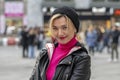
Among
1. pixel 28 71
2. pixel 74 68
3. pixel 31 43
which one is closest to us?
pixel 74 68

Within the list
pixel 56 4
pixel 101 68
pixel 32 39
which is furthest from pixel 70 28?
pixel 56 4

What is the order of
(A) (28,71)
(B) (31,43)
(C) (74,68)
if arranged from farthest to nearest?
(B) (31,43) → (A) (28,71) → (C) (74,68)

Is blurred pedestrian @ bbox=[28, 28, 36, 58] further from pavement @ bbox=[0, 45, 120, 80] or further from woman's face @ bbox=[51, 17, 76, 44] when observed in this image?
woman's face @ bbox=[51, 17, 76, 44]

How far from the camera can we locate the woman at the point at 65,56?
11.0ft

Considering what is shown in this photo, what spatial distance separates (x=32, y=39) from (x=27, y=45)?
0.76 meters

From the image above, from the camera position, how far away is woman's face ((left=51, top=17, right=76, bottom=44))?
11.1 feet

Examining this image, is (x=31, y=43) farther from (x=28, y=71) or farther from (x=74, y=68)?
(x=74, y=68)

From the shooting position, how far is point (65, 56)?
135 inches

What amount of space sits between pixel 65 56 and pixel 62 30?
0.19m

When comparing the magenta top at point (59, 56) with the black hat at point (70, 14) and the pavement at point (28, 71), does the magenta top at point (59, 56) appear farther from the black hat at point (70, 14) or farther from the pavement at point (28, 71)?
the pavement at point (28, 71)

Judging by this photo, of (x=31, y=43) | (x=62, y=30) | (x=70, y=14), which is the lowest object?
(x=31, y=43)

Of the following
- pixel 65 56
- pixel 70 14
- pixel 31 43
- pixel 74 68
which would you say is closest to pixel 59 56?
pixel 65 56

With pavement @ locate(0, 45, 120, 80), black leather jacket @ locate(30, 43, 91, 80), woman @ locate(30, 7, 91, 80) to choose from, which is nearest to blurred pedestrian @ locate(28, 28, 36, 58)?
pavement @ locate(0, 45, 120, 80)

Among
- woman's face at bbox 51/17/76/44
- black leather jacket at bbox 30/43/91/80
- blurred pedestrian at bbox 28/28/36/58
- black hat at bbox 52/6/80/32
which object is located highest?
black hat at bbox 52/6/80/32
